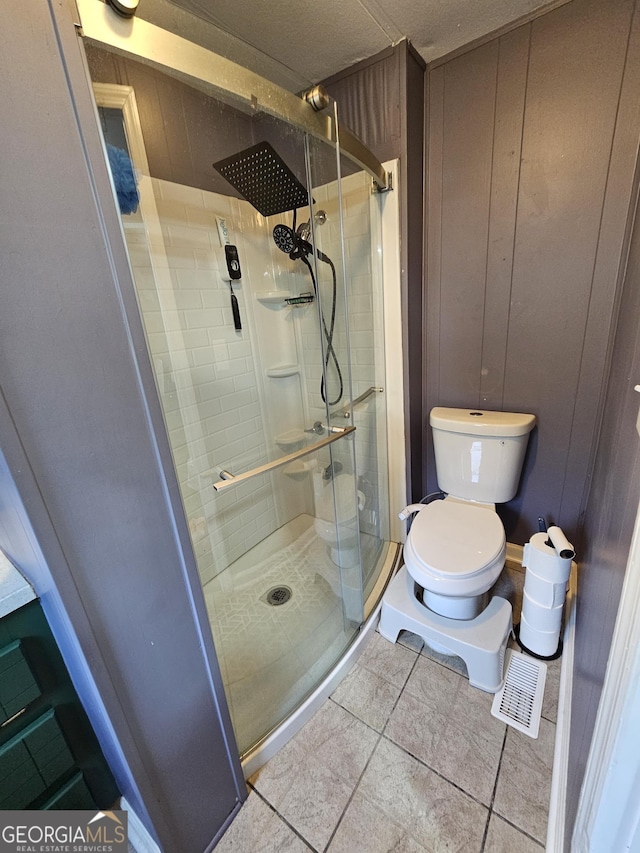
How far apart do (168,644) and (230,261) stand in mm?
1461

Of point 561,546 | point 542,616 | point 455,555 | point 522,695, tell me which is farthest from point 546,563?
point 522,695

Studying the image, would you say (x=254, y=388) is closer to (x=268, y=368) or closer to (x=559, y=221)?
(x=268, y=368)

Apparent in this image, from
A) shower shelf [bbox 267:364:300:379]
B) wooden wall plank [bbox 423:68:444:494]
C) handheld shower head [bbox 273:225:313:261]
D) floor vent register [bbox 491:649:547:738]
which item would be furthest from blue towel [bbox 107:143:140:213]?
floor vent register [bbox 491:649:547:738]

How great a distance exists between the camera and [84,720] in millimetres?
836

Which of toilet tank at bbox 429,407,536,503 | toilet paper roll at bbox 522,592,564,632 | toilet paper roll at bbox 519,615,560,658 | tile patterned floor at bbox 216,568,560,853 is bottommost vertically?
tile patterned floor at bbox 216,568,560,853

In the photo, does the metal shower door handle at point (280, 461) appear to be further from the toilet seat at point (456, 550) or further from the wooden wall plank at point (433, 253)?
the wooden wall plank at point (433, 253)

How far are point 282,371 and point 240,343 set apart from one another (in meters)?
0.24

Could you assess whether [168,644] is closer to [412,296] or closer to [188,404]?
[188,404]

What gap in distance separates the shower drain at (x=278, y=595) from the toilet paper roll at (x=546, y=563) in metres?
1.01

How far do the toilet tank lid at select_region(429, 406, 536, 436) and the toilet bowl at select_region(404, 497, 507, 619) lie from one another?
344 mm

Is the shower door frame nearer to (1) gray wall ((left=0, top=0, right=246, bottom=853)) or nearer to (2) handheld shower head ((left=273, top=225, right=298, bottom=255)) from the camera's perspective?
(1) gray wall ((left=0, top=0, right=246, bottom=853))

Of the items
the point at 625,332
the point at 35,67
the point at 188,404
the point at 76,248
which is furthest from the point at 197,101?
the point at 625,332

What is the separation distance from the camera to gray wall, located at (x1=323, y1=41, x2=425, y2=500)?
4.52 feet

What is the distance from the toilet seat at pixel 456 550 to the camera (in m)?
1.20
